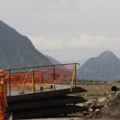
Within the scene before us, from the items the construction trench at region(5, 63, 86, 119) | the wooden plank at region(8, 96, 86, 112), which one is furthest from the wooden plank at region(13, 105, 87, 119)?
the wooden plank at region(8, 96, 86, 112)

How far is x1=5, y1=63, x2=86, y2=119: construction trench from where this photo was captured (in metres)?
15.3

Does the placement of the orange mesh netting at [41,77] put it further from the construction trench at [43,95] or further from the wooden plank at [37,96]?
the wooden plank at [37,96]

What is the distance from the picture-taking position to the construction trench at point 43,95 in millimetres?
15344

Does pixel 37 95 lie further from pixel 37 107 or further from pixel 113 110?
pixel 113 110

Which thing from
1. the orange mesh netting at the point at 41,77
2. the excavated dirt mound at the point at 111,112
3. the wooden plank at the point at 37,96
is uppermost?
the orange mesh netting at the point at 41,77

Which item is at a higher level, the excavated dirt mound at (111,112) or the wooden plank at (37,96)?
the wooden plank at (37,96)

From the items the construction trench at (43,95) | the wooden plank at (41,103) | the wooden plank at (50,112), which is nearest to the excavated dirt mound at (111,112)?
the construction trench at (43,95)

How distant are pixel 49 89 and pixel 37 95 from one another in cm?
142

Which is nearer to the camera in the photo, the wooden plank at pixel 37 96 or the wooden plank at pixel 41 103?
the wooden plank at pixel 37 96

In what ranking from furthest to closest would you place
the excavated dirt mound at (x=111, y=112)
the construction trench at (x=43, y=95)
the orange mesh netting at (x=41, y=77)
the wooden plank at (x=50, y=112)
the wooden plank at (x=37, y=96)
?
the orange mesh netting at (x=41, y=77), the wooden plank at (x=50, y=112), the construction trench at (x=43, y=95), the wooden plank at (x=37, y=96), the excavated dirt mound at (x=111, y=112)

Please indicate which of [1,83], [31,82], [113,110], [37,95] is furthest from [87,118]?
[31,82]

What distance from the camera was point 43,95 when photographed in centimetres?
1538

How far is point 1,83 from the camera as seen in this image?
1180 centimetres

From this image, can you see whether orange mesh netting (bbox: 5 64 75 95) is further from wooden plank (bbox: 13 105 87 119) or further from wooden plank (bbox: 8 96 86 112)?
wooden plank (bbox: 13 105 87 119)
